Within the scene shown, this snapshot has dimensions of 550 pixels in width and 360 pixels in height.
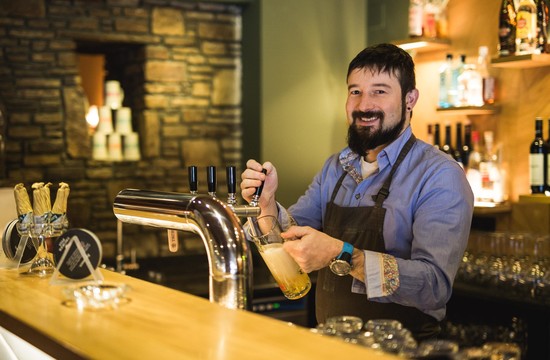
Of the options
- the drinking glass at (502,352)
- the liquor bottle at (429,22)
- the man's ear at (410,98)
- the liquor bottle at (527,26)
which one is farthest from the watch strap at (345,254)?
the liquor bottle at (429,22)

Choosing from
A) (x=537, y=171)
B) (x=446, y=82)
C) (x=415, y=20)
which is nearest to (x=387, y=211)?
(x=537, y=171)

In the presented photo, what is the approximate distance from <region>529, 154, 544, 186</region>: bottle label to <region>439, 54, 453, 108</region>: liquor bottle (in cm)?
75

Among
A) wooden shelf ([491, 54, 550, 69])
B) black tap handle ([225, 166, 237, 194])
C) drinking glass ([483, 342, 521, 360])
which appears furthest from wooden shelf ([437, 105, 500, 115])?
drinking glass ([483, 342, 521, 360])

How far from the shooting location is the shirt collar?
8.96ft

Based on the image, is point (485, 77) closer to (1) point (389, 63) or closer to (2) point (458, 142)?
(2) point (458, 142)

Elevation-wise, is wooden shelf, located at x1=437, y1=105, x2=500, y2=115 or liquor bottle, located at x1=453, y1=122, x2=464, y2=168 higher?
wooden shelf, located at x1=437, y1=105, x2=500, y2=115

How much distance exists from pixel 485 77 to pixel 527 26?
21.2 inches

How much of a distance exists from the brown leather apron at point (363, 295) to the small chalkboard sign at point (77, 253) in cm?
99

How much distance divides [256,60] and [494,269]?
2176mm

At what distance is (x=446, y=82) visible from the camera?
15.7 feet

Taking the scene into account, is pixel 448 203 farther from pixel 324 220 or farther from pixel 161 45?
pixel 161 45

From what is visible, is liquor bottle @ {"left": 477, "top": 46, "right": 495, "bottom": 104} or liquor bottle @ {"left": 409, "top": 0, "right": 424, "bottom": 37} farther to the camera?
liquor bottle @ {"left": 409, "top": 0, "right": 424, "bottom": 37}

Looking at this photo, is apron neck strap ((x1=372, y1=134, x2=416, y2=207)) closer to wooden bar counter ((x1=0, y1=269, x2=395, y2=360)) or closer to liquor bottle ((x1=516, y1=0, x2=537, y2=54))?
wooden bar counter ((x1=0, y1=269, x2=395, y2=360))

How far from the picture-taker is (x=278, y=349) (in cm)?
140
